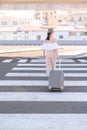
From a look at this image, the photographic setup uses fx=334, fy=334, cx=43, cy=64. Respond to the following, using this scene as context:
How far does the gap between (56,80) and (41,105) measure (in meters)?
1.73

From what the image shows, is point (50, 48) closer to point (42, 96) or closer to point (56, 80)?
point (56, 80)

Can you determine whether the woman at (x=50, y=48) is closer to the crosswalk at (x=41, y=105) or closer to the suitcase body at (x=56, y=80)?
the crosswalk at (x=41, y=105)

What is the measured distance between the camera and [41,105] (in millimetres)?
7285

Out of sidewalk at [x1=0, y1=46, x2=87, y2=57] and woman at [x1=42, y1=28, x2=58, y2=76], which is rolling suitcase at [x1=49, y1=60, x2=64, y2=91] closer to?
woman at [x1=42, y1=28, x2=58, y2=76]

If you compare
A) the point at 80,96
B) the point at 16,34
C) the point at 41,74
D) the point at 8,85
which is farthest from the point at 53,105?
the point at 16,34

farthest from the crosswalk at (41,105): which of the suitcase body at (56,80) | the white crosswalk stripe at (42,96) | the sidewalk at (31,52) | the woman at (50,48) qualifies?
the sidewalk at (31,52)

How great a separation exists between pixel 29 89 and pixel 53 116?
3.11 meters

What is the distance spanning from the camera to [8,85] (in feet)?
33.0

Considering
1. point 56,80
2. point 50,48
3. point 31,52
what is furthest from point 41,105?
point 31,52

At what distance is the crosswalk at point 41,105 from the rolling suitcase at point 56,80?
0.20 metres

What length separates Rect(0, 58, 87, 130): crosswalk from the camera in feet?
19.1

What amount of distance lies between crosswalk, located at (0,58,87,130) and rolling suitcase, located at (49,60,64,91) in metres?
0.20

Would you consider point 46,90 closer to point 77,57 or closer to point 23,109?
point 23,109

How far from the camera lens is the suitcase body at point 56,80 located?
29.1ft
